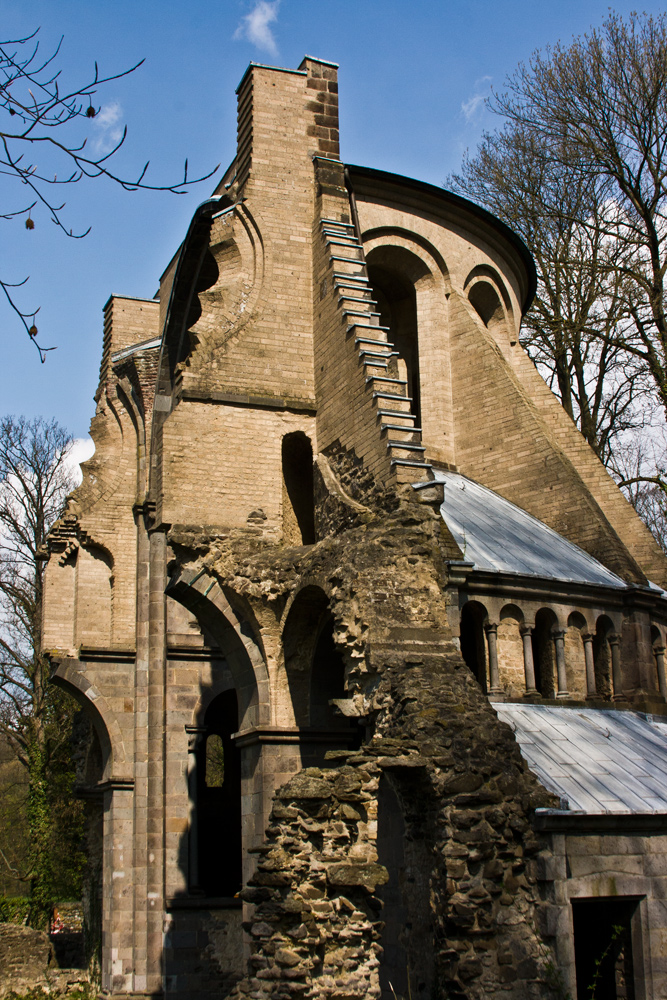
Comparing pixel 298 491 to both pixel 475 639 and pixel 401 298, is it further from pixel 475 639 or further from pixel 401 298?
pixel 401 298

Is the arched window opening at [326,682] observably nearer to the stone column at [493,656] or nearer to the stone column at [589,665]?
the stone column at [493,656]

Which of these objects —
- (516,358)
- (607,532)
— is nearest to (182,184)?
(607,532)

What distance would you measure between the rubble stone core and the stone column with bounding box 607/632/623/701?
0.03m

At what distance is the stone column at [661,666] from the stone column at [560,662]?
1.71 meters

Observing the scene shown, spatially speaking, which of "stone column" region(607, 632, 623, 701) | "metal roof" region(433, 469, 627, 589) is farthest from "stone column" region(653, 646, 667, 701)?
"metal roof" region(433, 469, 627, 589)

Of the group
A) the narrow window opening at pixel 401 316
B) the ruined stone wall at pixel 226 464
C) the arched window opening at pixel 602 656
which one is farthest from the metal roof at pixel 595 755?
the narrow window opening at pixel 401 316

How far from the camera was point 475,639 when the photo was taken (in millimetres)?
12516

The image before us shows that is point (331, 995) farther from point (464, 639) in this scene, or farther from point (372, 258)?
point (372, 258)

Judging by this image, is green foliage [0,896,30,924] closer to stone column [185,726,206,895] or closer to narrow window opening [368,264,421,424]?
stone column [185,726,206,895]

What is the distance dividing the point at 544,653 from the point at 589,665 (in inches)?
24.7

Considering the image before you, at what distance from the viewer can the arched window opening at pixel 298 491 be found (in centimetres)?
1241

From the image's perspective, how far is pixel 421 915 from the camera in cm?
1012

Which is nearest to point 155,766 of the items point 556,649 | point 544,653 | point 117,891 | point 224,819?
point 117,891

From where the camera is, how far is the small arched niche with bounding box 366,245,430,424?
17.1 m
